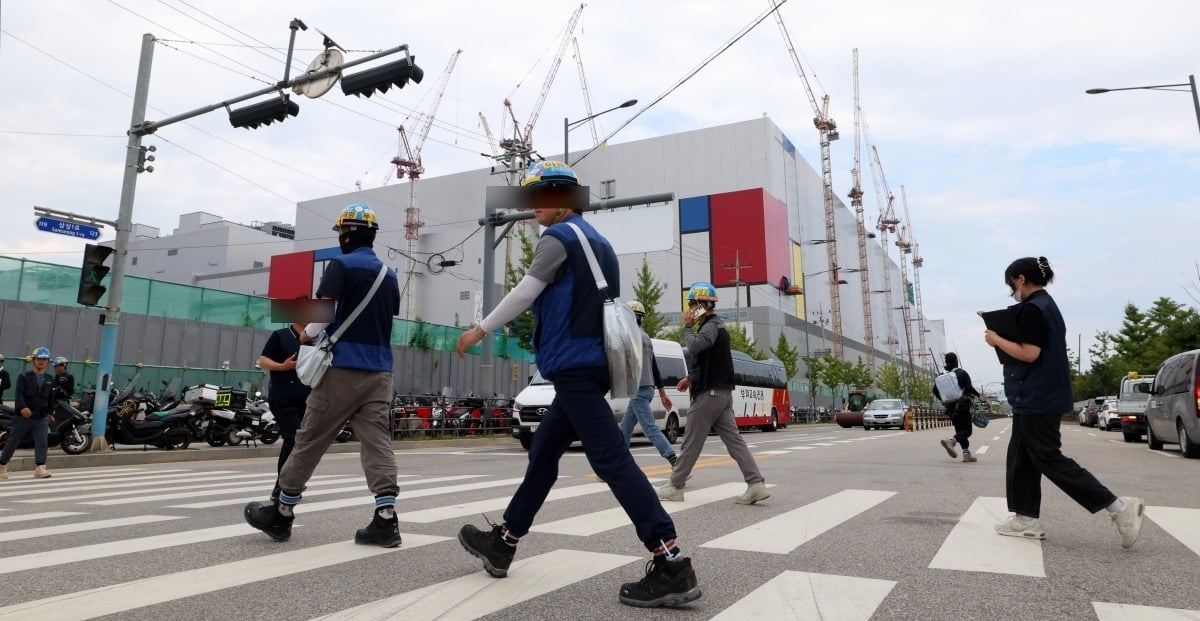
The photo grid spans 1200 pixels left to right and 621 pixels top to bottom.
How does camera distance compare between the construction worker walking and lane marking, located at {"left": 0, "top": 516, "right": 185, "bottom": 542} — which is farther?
the construction worker walking

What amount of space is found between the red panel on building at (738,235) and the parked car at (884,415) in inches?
1313

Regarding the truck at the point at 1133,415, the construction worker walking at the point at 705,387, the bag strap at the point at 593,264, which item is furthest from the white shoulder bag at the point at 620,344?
the truck at the point at 1133,415

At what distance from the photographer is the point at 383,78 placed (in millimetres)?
10641

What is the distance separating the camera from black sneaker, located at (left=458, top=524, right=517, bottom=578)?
3264mm

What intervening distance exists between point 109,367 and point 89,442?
127 centimetres

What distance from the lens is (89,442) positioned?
1241 cm

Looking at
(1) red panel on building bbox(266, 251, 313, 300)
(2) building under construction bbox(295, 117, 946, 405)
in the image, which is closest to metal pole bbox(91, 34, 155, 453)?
(2) building under construction bbox(295, 117, 946, 405)

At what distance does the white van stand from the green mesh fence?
13.1 ft

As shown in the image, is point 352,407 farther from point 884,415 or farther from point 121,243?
point 884,415

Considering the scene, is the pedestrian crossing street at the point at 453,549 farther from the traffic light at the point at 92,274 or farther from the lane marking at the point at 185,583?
the traffic light at the point at 92,274

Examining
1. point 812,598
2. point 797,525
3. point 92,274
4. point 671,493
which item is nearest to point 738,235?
point 92,274

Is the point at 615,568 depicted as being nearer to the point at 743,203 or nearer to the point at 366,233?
the point at 366,233

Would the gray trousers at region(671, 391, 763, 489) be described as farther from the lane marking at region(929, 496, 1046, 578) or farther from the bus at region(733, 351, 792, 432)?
the bus at region(733, 351, 792, 432)

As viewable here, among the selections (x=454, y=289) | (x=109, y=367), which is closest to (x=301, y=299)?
(x=109, y=367)
